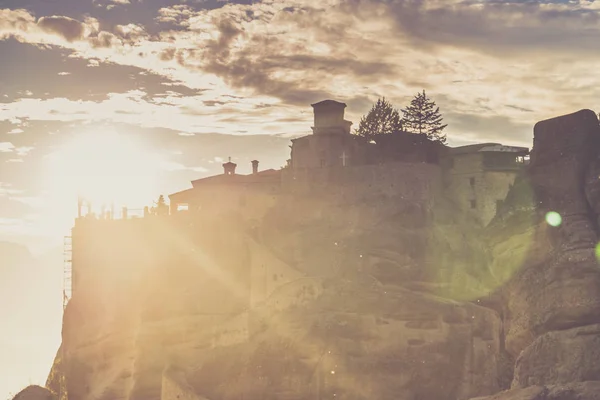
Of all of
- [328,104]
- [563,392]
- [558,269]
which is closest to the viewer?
[563,392]

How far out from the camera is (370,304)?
106 ft

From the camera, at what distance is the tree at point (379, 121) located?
223 ft

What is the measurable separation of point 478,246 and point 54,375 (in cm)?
4060

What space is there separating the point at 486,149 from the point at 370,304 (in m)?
30.6

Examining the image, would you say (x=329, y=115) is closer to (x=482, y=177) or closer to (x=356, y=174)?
(x=356, y=174)

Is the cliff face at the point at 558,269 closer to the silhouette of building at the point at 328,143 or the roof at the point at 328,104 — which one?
the silhouette of building at the point at 328,143

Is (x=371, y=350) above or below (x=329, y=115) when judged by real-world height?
below

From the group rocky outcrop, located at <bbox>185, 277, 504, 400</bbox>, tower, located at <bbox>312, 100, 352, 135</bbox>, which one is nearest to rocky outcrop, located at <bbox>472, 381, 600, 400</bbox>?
rocky outcrop, located at <bbox>185, 277, 504, 400</bbox>

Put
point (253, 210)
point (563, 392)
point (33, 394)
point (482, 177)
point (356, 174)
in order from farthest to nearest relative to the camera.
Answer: point (253, 210)
point (482, 177)
point (356, 174)
point (33, 394)
point (563, 392)

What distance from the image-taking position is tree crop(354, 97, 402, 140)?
68006 millimetres

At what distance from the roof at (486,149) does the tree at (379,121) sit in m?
8.51

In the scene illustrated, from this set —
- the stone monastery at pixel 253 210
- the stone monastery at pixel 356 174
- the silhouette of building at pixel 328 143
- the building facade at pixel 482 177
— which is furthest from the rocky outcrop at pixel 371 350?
the silhouette of building at pixel 328 143

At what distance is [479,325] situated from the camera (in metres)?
30.1

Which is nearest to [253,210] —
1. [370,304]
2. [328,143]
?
[328,143]
